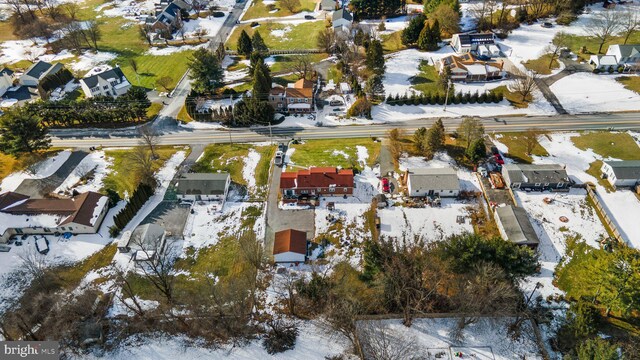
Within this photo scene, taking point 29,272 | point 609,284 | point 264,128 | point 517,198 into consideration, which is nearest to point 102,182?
point 29,272

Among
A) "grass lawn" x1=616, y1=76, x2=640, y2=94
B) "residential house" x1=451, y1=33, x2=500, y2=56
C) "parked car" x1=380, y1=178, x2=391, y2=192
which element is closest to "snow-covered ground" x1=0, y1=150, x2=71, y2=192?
"parked car" x1=380, y1=178, x2=391, y2=192

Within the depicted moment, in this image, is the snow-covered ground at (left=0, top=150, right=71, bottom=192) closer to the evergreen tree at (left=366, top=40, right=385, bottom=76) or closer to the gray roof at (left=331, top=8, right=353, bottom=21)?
the evergreen tree at (left=366, top=40, right=385, bottom=76)

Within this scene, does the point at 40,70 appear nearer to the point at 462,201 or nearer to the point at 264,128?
the point at 264,128

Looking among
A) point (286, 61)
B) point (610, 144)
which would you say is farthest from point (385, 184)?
point (286, 61)

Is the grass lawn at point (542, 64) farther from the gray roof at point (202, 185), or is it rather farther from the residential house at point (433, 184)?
the gray roof at point (202, 185)

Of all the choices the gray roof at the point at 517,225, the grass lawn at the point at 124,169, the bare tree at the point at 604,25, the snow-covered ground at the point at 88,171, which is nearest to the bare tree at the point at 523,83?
the bare tree at the point at 604,25
